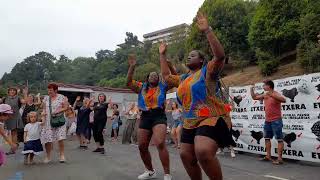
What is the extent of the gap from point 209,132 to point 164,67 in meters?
1.51

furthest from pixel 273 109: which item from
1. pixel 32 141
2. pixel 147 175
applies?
pixel 32 141

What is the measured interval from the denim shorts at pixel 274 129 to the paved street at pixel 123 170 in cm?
60

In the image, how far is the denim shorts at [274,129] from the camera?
9.71 m

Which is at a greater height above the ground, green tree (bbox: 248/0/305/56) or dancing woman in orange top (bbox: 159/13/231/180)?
green tree (bbox: 248/0/305/56)

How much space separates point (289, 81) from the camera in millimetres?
10211

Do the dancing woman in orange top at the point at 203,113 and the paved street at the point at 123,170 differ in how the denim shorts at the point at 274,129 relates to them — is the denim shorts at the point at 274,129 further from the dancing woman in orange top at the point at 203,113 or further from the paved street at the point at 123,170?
the dancing woman in orange top at the point at 203,113

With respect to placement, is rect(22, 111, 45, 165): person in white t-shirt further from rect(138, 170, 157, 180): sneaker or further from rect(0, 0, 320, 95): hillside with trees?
rect(0, 0, 320, 95): hillside with trees

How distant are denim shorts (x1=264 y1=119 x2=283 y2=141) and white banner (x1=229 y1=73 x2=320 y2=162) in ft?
1.55

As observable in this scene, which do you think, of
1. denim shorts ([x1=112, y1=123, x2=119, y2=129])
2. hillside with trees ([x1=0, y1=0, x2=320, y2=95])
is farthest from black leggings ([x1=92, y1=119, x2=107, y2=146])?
denim shorts ([x1=112, y1=123, x2=119, y2=129])

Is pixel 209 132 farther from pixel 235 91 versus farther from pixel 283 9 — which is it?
pixel 283 9

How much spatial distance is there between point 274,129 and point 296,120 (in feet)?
2.11

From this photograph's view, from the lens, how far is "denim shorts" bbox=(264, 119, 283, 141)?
382 inches

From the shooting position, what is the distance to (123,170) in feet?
28.2

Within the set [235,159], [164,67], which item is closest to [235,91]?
[235,159]
